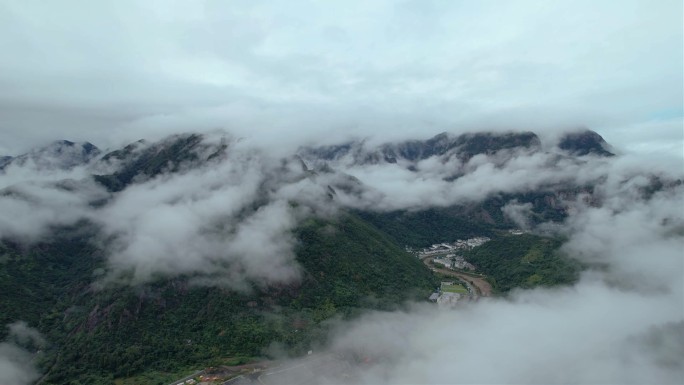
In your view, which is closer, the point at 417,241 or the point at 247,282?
the point at 247,282

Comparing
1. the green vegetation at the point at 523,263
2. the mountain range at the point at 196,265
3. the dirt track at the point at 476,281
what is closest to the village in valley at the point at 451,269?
the dirt track at the point at 476,281

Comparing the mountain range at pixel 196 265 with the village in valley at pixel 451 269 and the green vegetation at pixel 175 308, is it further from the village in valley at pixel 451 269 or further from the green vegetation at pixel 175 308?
the village in valley at pixel 451 269

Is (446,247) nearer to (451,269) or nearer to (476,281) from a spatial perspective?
(451,269)

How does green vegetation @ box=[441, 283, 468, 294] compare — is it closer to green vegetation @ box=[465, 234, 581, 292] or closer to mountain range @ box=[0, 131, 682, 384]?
mountain range @ box=[0, 131, 682, 384]

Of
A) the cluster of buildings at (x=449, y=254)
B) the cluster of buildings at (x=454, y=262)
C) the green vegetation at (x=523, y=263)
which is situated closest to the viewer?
the green vegetation at (x=523, y=263)

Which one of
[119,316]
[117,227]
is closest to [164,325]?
[119,316]

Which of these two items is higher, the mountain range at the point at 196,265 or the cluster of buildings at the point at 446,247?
the mountain range at the point at 196,265

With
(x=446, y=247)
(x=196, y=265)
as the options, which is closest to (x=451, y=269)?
(x=446, y=247)

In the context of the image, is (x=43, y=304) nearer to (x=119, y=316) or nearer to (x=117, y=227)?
(x=119, y=316)

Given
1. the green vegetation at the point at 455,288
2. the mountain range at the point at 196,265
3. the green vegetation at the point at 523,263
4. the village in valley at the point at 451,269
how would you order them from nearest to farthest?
1. the mountain range at the point at 196,265
2. the village in valley at the point at 451,269
3. the green vegetation at the point at 523,263
4. the green vegetation at the point at 455,288
